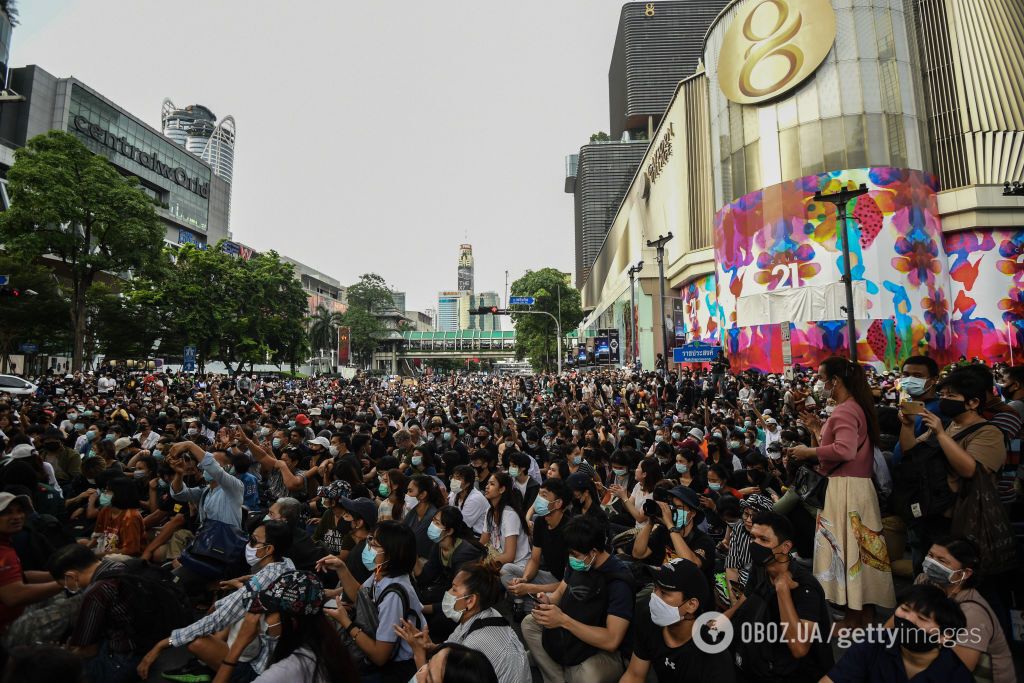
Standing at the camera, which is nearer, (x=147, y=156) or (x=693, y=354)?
(x=693, y=354)

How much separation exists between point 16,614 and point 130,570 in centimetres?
89

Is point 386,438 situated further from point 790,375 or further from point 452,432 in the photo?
point 790,375

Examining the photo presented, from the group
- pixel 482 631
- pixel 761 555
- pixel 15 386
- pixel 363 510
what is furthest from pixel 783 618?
pixel 15 386

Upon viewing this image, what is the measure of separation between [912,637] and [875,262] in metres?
24.8

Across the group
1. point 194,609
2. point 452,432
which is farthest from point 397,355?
point 194,609

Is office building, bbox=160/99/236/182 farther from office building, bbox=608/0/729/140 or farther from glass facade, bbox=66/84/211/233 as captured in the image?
office building, bbox=608/0/729/140

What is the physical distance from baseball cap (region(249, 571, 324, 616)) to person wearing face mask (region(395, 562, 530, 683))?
25.8 inches

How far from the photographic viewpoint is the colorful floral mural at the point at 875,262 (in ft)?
72.6

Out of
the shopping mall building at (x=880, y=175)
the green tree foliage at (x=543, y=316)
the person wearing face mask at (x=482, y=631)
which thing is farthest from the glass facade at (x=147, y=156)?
the person wearing face mask at (x=482, y=631)

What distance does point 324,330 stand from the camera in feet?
261

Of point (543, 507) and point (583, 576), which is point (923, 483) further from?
point (543, 507)

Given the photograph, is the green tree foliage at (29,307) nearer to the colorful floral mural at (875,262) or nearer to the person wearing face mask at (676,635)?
the person wearing face mask at (676,635)

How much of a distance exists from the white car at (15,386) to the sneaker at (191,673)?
75.5 feet

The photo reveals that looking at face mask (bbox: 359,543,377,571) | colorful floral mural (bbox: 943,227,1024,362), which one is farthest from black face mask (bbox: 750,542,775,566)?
colorful floral mural (bbox: 943,227,1024,362)
